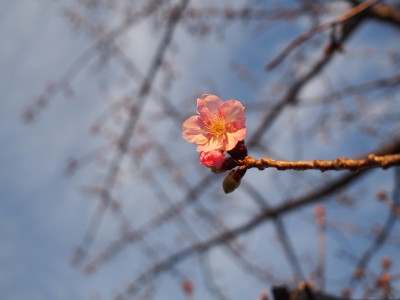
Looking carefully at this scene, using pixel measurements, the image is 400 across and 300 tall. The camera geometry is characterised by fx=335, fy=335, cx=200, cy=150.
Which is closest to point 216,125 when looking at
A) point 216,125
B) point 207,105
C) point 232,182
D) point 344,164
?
point 216,125

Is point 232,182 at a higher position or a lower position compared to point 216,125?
lower

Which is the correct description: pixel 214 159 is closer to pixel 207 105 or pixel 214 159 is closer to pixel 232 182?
pixel 232 182

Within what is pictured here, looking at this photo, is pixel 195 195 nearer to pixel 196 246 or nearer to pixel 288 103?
pixel 196 246

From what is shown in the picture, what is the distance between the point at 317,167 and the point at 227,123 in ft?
1.27

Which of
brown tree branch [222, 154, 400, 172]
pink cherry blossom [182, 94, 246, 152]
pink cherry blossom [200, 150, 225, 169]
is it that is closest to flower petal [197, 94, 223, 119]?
pink cherry blossom [182, 94, 246, 152]

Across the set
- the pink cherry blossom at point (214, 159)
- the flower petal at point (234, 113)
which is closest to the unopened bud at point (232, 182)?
the pink cherry blossom at point (214, 159)

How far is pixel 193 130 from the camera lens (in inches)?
52.2

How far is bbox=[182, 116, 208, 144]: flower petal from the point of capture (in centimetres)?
129

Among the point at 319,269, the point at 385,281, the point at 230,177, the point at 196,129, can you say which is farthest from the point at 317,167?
the point at 319,269

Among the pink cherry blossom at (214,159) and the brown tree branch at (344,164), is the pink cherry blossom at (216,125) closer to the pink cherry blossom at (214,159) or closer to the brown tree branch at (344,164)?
the pink cherry blossom at (214,159)

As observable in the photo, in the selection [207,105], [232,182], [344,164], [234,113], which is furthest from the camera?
[207,105]

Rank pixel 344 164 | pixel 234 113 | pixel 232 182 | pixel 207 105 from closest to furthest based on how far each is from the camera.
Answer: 1. pixel 344 164
2. pixel 232 182
3. pixel 234 113
4. pixel 207 105

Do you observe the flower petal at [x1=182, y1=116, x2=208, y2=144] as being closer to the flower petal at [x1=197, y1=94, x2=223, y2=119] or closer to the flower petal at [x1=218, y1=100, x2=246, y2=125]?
the flower petal at [x1=197, y1=94, x2=223, y2=119]

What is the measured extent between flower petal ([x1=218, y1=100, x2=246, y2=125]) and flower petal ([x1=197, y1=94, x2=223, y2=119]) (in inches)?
3.3
